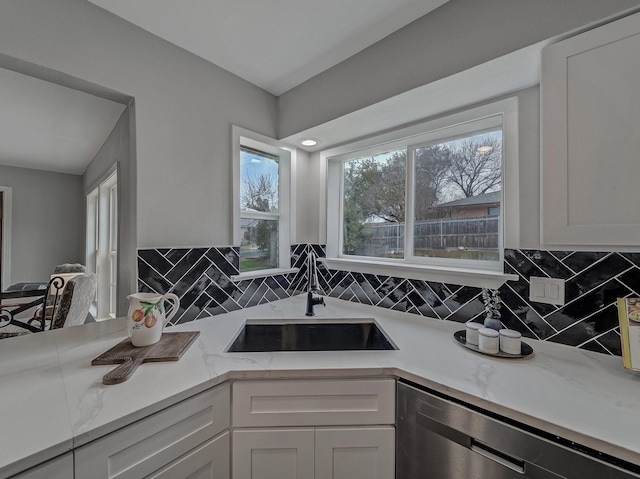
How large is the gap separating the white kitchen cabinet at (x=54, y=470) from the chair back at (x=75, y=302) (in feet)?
3.16

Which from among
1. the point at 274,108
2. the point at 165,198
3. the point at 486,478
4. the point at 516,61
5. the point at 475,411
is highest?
the point at 274,108

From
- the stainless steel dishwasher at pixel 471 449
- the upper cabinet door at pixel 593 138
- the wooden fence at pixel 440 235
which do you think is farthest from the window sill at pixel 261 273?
the upper cabinet door at pixel 593 138

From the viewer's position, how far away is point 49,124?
177 centimetres

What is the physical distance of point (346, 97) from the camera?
150 centimetres

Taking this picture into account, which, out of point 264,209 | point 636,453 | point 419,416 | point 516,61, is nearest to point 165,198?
point 264,209

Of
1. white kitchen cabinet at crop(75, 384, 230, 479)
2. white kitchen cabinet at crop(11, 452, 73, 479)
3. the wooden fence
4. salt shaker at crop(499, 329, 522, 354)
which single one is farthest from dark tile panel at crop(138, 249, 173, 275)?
salt shaker at crop(499, 329, 522, 354)

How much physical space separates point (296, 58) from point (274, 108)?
1.43ft

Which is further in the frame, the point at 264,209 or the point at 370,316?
the point at 264,209

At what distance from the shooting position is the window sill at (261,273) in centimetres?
166

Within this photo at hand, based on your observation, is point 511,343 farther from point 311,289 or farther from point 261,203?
point 261,203

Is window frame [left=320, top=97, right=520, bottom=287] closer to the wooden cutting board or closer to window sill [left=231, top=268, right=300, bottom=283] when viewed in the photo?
window sill [left=231, top=268, right=300, bottom=283]

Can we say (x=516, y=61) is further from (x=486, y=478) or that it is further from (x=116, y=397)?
(x=116, y=397)

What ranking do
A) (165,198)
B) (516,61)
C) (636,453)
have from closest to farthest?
(636,453) < (516,61) < (165,198)

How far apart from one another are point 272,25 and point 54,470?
5.69 feet
